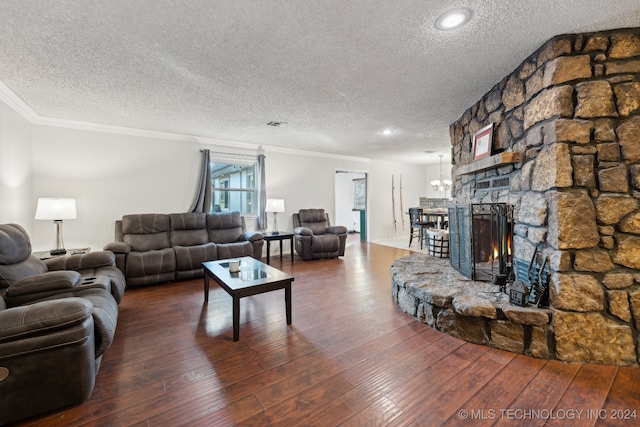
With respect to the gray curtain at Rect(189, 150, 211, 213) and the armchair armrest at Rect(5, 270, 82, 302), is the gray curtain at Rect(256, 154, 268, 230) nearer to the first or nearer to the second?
the gray curtain at Rect(189, 150, 211, 213)

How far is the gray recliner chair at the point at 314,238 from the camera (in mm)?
5191

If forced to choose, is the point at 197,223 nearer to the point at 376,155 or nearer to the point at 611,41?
the point at 376,155

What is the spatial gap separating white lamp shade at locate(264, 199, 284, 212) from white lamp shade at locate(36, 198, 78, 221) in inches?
113

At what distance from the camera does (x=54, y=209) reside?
3.25 m

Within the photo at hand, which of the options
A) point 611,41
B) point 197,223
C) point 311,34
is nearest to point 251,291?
point 311,34

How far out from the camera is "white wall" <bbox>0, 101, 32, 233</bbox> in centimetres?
294

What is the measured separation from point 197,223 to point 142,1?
10.8 ft

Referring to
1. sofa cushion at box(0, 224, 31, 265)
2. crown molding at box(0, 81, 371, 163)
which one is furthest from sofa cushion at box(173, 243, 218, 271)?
crown molding at box(0, 81, 371, 163)

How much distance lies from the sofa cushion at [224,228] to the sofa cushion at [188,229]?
115 mm

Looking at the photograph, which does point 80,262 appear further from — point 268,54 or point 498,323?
point 498,323

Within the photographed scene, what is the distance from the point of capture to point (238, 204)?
5.51 m

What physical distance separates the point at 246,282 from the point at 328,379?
42.0 inches

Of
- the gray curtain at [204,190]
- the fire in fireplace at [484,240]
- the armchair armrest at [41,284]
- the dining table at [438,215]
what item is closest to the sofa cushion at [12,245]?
the armchair armrest at [41,284]

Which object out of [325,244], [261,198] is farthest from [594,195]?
[261,198]
